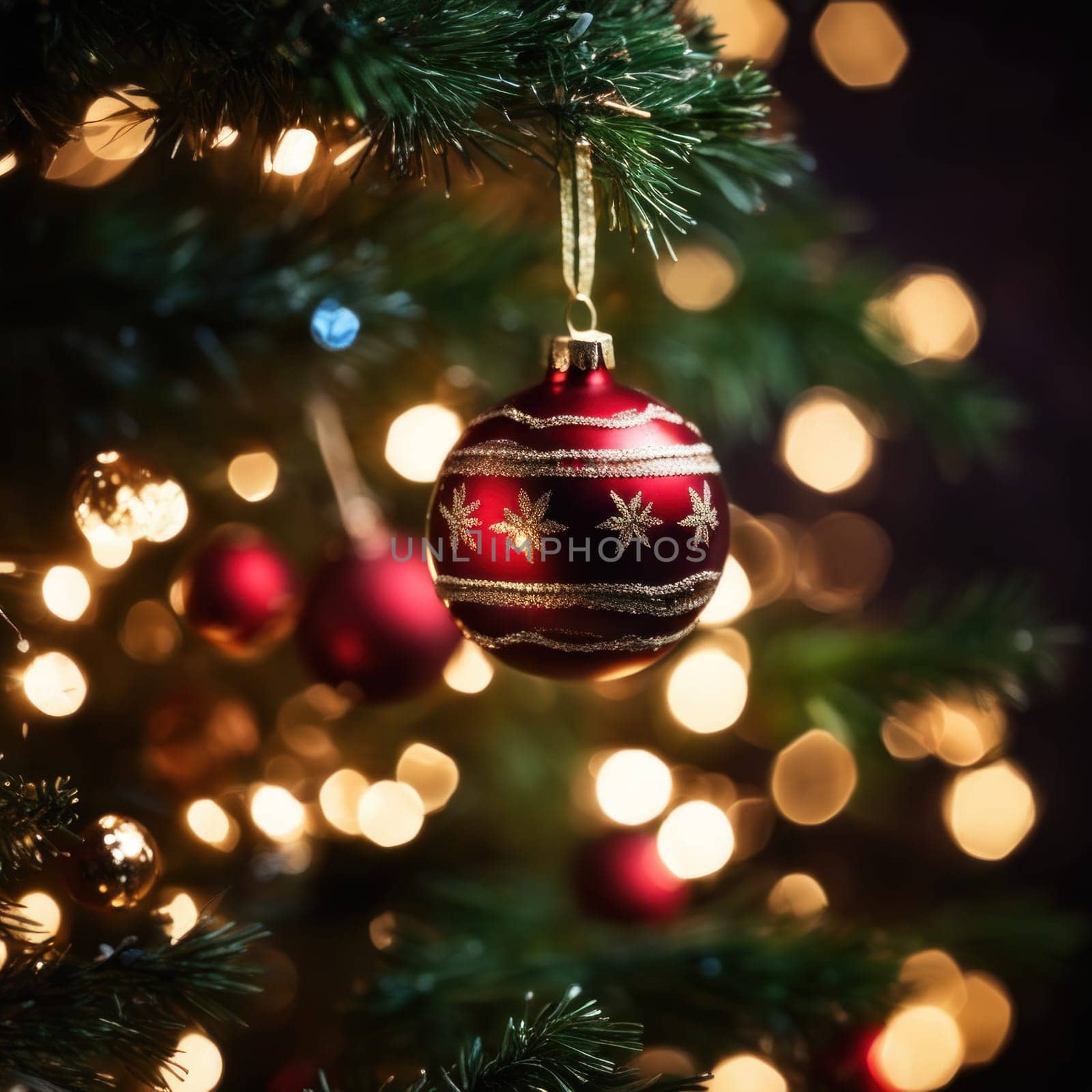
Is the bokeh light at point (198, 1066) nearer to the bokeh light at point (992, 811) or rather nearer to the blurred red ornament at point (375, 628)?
the blurred red ornament at point (375, 628)

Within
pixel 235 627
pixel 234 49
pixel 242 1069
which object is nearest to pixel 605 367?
pixel 234 49

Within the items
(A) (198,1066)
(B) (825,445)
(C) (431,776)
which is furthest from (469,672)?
(B) (825,445)

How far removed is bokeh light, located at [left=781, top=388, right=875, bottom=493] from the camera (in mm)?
1253

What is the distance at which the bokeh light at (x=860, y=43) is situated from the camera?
1.25m

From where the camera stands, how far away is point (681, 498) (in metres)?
0.51

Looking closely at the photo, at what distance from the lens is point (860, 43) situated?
4.17 feet

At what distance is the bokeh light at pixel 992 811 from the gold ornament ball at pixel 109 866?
106 centimetres

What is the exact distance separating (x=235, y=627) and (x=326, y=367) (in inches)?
9.8

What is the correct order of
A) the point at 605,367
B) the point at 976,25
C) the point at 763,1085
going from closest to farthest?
1. the point at 605,367
2. the point at 763,1085
3. the point at 976,25

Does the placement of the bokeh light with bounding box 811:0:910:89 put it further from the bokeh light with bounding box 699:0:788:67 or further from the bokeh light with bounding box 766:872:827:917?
the bokeh light with bounding box 766:872:827:917

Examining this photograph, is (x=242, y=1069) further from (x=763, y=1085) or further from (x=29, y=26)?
(x=29, y=26)

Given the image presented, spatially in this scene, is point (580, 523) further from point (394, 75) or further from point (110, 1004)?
point (110, 1004)

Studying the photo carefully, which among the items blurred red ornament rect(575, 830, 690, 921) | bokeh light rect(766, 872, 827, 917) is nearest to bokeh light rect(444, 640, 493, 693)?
blurred red ornament rect(575, 830, 690, 921)

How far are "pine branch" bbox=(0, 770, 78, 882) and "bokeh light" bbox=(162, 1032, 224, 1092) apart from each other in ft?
0.73
